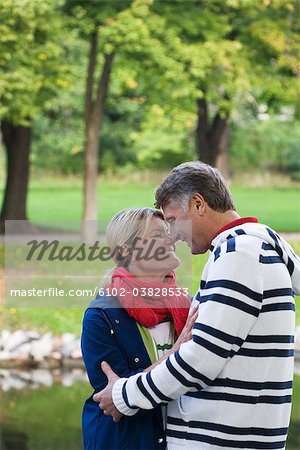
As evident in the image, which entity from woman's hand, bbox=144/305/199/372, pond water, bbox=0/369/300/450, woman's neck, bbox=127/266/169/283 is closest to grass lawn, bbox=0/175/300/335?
pond water, bbox=0/369/300/450

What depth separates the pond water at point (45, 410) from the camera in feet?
23.8

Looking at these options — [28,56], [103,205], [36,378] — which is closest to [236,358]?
[36,378]

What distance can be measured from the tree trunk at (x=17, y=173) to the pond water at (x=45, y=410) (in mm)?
8360

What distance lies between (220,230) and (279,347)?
1.06ft

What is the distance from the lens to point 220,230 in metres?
2.55

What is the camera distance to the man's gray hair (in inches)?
99.9

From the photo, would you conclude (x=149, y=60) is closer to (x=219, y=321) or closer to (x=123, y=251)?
(x=123, y=251)

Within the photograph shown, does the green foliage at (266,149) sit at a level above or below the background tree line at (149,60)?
below

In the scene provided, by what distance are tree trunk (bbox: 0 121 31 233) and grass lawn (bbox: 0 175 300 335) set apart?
3.69m

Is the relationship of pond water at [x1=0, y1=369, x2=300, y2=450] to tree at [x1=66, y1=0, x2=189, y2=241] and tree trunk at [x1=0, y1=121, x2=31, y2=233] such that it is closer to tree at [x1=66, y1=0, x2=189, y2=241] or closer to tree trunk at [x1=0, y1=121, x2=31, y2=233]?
tree at [x1=66, y1=0, x2=189, y2=241]

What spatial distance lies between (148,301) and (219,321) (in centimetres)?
39

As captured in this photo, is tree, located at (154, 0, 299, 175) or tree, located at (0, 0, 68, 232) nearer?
tree, located at (0, 0, 68, 232)

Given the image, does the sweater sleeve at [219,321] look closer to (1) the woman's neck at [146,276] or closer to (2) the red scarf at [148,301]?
(2) the red scarf at [148,301]

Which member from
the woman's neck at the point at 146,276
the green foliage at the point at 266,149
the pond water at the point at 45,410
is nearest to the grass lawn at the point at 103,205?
the pond water at the point at 45,410
